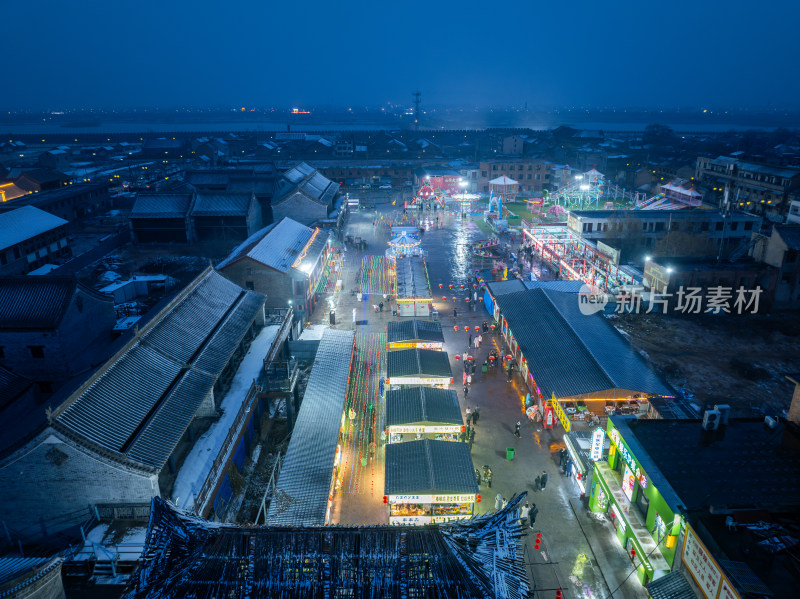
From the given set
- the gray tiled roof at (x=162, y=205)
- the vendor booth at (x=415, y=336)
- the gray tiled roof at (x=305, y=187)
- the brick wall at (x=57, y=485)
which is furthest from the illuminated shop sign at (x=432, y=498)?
the gray tiled roof at (x=162, y=205)

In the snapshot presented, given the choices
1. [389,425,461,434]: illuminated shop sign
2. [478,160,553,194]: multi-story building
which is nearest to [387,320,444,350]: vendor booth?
[389,425,461,434]: illuminated shop sign

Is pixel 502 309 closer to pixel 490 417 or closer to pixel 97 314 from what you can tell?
pixel 490 417

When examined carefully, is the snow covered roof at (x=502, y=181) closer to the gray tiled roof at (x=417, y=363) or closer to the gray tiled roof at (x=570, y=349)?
the gray tiled roof at (x=570, y=349)

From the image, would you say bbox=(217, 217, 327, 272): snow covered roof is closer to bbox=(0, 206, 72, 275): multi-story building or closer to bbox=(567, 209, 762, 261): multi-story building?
bbox=(0, 206, 72, 275): multi-story building

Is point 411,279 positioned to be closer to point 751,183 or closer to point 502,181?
point 502,181

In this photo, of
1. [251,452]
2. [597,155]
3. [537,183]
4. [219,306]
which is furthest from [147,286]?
[597,155]

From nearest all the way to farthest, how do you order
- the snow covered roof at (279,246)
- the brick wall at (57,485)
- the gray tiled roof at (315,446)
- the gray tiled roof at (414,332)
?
the brick wall at (57,485) < the gray tiled roof at (315,446) < the gray tiled roof at (414,332) < the snow covered roof at (279,246)
